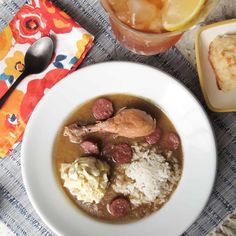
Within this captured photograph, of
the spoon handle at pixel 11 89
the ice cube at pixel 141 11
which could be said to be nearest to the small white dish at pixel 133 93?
the spoon handle at pixel 11 89

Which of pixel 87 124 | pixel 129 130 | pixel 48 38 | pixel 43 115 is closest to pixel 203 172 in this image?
pixel 129 130

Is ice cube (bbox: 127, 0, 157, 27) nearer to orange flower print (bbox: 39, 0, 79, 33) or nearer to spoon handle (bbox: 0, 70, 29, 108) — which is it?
orange flower print (bbox: 39, 0, 79, 33)

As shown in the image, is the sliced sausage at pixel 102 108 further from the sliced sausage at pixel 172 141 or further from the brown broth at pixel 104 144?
the sliced sausage at pixel 172 141

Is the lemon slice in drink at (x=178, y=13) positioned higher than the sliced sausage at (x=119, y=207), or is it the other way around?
the lemon slice in drink at (x=178, y=13)

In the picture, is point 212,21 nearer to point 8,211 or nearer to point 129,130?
point 129,130

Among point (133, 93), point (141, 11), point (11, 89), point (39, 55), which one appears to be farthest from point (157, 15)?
point (11, 89)

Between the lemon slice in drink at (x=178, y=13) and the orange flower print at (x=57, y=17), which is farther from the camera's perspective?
the orange flower print at (x=57, y=17)

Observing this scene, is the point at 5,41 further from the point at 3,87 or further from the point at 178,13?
the point at 178,13
